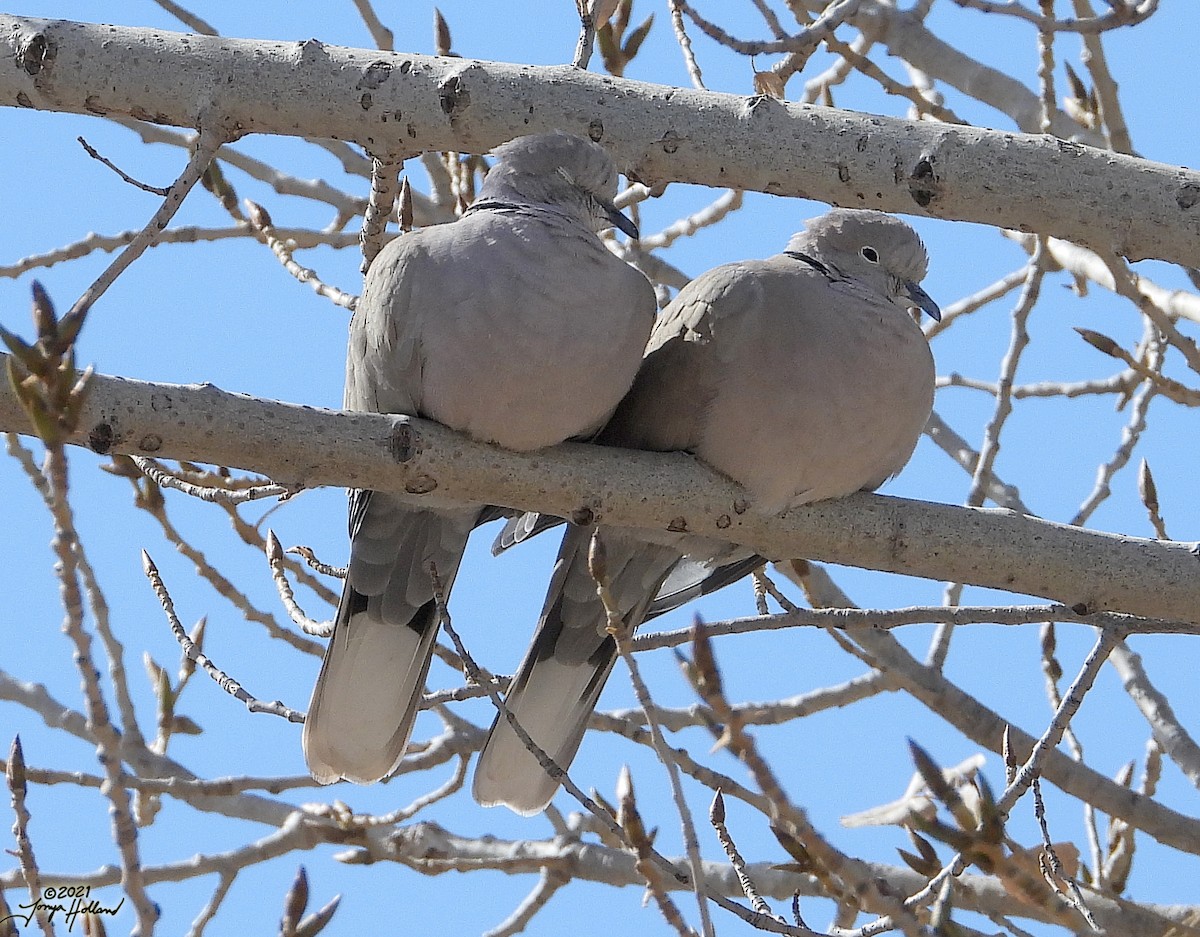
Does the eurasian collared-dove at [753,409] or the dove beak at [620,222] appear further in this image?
the dove beak at [620,222]

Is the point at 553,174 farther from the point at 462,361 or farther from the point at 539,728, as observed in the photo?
the point at 539,728

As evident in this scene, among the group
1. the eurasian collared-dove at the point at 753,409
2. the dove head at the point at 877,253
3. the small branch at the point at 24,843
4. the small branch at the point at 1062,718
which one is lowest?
the small branch at the point at 24,843

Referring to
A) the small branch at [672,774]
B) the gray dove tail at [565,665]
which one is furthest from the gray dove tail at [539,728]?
the small branch at [672,774]

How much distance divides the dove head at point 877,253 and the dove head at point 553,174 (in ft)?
1.91

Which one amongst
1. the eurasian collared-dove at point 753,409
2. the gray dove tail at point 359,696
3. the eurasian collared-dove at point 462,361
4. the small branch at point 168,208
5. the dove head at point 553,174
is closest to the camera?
the small branch at point 168,208

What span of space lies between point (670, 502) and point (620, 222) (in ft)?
3.06

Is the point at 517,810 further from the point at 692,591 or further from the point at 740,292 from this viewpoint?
the point at 740,292

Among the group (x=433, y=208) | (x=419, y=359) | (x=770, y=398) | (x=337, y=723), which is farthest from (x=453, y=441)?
(x=433, y=208)

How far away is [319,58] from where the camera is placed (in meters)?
2.98

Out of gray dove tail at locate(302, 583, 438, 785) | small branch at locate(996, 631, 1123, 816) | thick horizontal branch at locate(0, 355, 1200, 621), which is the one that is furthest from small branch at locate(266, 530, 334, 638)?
small branch at locate(996, 631, 1123, 816)

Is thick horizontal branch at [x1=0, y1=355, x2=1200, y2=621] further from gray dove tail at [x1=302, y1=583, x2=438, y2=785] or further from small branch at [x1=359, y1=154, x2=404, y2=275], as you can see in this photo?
gray dove tail at [x1=302, y1=583, x2=438, y2=785]

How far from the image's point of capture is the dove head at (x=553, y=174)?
342 cm

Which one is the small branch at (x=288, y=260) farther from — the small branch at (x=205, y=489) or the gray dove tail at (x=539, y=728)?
the gray dove tail at (x=539, y=728)

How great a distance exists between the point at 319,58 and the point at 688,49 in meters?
1.18
